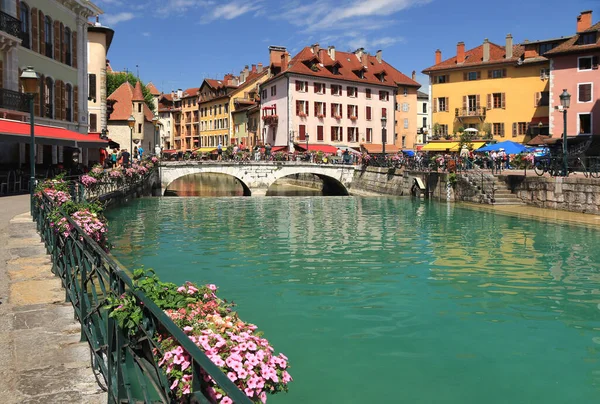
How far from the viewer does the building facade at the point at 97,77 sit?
42656 mm

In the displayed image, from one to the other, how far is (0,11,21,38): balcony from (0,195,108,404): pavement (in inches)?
749

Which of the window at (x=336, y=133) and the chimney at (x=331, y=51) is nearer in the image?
the window at (x=336, y=133)

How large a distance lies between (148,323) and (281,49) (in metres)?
64.6

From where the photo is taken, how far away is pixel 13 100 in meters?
25.0

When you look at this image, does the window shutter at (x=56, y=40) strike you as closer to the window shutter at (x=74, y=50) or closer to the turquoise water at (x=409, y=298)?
the window shutter at (x=74, y=50)

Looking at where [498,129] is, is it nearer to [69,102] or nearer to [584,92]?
[584,92]

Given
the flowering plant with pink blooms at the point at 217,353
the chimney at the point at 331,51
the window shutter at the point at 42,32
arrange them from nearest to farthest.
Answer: the flowering plant with pink blooms at the point at 217,353 → the window shutter at the point at 42,32 → the chimney at the point at 331,51

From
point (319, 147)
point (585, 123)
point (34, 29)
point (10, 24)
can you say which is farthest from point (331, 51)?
point (10, 24)

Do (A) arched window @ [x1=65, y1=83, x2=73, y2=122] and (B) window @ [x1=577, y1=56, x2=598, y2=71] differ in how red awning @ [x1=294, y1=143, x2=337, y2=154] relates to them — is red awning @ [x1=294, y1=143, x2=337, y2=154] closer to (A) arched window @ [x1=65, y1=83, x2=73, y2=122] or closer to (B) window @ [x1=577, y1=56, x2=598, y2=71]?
(B) window @ [x1=577, y1=56, x2=598, y2=71]

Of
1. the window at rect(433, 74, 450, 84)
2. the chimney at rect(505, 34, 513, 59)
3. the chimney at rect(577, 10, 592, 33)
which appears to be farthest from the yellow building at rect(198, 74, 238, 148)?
the chimney at rect(577, 10, 592, 33)

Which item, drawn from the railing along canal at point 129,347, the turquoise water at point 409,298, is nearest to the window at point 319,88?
the turquoise water at point 409,298

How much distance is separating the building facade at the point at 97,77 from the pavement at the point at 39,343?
36.0 m

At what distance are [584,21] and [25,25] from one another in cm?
4060

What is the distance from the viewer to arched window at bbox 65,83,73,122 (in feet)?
104
